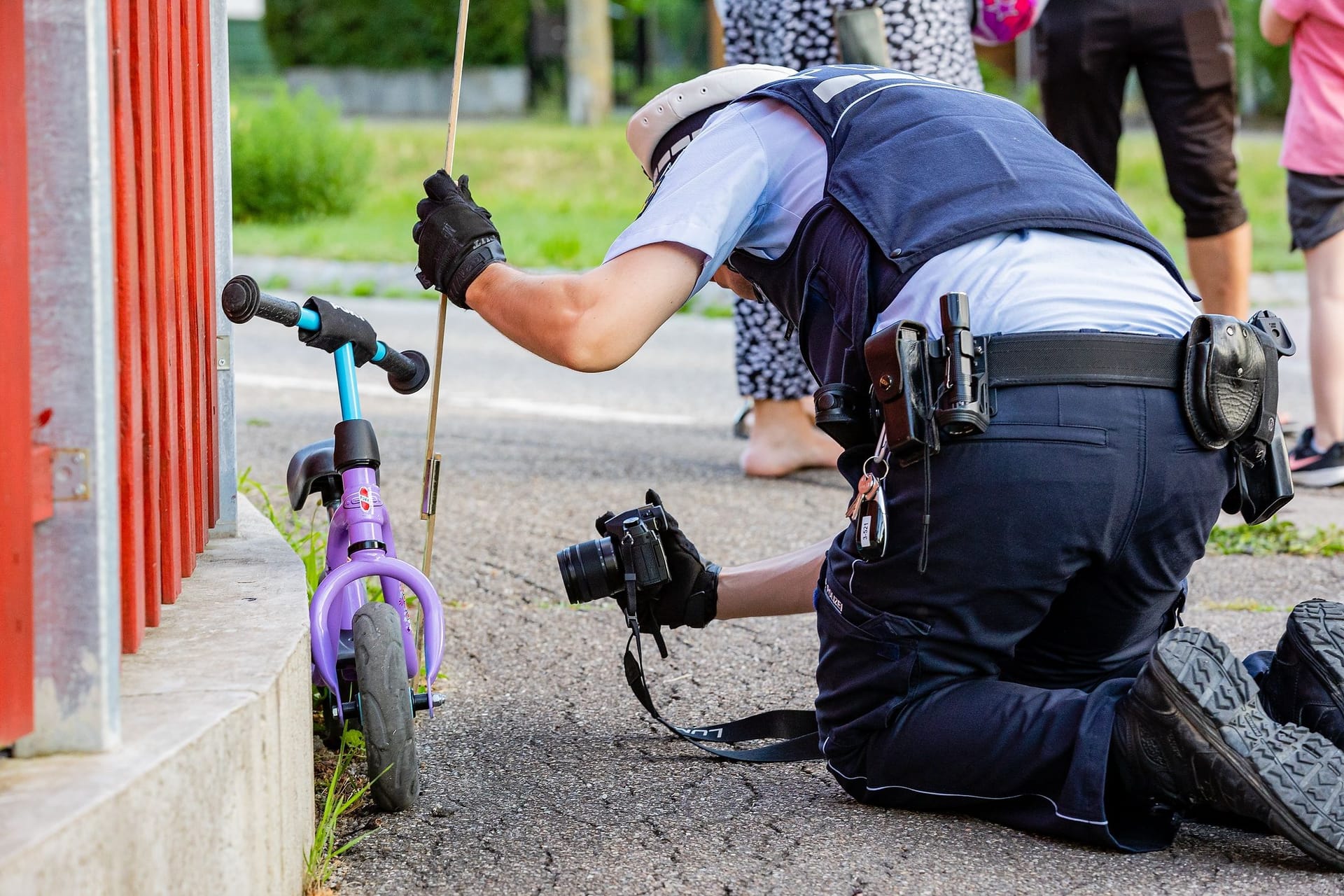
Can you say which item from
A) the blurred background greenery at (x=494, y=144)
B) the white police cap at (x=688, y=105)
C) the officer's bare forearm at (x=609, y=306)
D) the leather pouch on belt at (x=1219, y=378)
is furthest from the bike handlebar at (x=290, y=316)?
the blurred background greenery at (x=494, y=144)

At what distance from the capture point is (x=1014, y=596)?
2.33m

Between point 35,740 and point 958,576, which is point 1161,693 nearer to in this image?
point 958,576

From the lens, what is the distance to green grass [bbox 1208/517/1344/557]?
4.01 metres

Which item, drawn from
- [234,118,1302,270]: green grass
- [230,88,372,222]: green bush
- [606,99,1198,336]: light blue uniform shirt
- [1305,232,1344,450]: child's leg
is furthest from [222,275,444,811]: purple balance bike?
[230,88,372,222]: green bush

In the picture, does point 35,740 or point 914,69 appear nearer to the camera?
point 35,740

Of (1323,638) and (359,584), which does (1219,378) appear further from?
(359,584)

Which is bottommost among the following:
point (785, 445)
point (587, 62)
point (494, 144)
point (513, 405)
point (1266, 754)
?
point (494, 144)

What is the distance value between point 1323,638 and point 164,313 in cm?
170

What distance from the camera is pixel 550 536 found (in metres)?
4.16

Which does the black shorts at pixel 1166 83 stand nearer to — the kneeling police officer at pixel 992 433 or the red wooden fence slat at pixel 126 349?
the kneeling police officer at pixel 992 433

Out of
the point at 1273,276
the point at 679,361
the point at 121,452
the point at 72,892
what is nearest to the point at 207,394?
the point at 121,452

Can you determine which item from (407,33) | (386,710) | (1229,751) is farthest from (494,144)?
(1229,751)

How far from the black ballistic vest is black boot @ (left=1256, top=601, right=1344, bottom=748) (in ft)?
1.84

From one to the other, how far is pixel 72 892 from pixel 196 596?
2.51 ft
